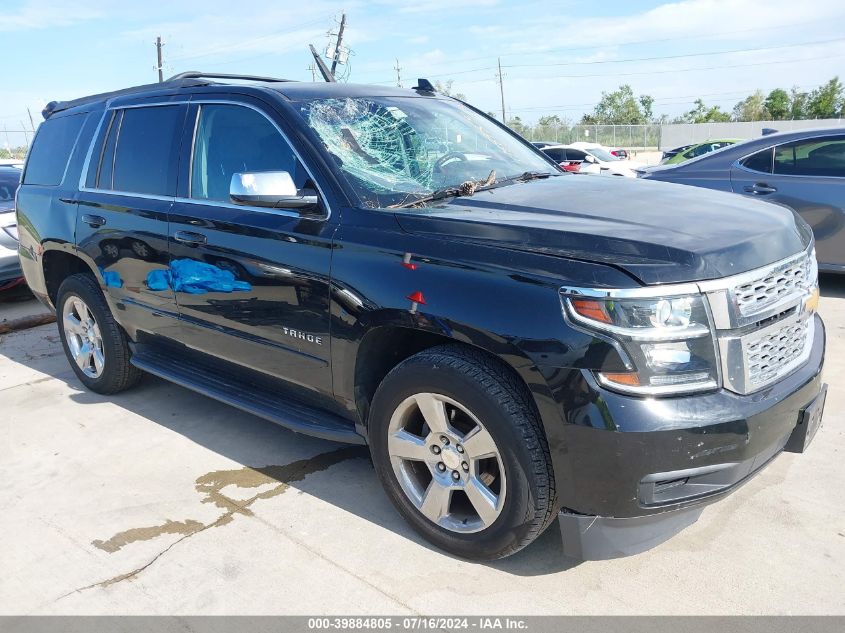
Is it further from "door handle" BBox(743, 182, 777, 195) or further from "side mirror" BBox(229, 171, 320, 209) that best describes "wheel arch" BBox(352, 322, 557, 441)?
A: "door handle" BBox(743, 182, 777, 195)

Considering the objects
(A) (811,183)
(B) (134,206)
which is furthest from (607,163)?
(B) (134,206)

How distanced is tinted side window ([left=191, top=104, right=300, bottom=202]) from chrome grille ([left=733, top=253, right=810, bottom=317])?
191cm

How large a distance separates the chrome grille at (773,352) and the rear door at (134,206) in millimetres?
2937

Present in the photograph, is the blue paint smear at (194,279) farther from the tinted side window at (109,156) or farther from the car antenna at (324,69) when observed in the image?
the car antenna at (324,69)

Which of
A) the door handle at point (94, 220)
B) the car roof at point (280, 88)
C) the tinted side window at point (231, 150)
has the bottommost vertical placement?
the door handle at point (94, 220)

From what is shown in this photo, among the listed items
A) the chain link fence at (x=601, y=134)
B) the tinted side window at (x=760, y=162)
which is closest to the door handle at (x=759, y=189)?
the tinted side window at (x=760, y=162)

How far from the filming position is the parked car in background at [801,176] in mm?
6344

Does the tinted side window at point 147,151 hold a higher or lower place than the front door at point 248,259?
higher

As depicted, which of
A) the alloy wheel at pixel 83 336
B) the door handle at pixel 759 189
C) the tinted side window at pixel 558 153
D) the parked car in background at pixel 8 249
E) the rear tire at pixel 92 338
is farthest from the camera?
the tinted side window at pixel 558 153

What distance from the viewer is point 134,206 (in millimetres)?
4199

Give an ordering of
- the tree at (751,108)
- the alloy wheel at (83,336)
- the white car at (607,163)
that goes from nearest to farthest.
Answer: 1. the alloy wheel at (83,336)
2. the white car at (607,163)
3. the tree at (751,108)

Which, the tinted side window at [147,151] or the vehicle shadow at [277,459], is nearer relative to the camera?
Result: the vehicle shadow at [277,459]
